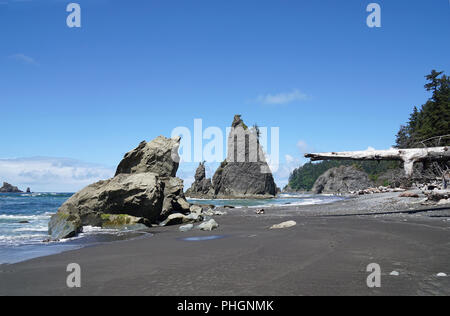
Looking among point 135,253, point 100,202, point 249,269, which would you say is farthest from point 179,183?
point 249,269

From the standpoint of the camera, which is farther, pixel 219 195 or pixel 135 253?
pixel 219 195

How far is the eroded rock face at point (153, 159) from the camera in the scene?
2059 cm

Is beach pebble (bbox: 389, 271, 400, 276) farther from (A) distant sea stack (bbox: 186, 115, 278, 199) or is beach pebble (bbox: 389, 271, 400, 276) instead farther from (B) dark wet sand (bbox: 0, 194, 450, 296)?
→ (A) distant sea stack (bbox: 186, 115, 278, 199)

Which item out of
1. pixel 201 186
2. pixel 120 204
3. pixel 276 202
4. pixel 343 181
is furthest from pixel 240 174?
pixel 120 204

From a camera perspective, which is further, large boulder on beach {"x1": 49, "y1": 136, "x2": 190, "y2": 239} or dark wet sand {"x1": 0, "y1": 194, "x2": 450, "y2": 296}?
large boulder on beach {"x1": 49, "y1": 136, "x2": 190, "y2": 239}

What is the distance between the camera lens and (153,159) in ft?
69.2

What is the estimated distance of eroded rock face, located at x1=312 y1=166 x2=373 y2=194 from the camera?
111625 millimetres

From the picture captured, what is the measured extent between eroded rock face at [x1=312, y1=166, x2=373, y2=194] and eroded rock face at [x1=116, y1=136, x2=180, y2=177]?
93.2 meters

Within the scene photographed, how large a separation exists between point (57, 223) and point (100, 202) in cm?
370

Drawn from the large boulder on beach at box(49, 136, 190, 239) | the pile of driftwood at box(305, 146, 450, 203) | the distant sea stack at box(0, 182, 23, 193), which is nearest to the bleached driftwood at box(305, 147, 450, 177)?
the pile of driftwood at box(305, 146, 450, 203)

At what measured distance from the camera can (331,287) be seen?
386cm

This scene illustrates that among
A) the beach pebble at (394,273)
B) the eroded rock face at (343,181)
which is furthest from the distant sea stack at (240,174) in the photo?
the beach pebble at (394,273)

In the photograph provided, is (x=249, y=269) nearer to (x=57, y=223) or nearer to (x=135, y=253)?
(x=135, y=253)

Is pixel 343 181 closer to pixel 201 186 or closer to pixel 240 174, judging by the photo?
pixel 240 174
